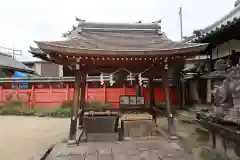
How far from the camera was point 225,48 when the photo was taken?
9633 mm

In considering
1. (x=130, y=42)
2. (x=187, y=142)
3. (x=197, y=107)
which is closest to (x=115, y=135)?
(x=187, y=142)

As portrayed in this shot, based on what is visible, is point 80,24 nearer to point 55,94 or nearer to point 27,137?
point 27,137

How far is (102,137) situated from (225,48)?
6404 mm

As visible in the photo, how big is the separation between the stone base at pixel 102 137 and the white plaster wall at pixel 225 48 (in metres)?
5.71

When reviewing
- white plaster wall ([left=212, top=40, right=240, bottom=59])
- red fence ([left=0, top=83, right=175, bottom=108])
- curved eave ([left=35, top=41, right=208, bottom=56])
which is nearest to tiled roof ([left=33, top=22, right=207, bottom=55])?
curved eave ([left=35, top=41, right=208, bottom=56])

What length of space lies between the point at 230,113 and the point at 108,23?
19.8ft

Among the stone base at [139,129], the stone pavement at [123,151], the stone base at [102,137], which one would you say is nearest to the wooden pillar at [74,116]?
the stone pavement at [123,151]

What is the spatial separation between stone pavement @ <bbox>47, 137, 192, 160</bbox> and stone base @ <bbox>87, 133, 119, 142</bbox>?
318mm

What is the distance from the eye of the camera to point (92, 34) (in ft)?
28.9

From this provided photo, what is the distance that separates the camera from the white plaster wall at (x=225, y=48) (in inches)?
343

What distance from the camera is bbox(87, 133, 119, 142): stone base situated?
745 centimetres

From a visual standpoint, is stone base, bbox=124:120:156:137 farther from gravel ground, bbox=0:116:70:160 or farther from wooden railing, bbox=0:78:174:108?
wooden railing, bbox=0:78:174:108

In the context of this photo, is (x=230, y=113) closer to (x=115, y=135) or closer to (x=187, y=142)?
(x=187, y=142)

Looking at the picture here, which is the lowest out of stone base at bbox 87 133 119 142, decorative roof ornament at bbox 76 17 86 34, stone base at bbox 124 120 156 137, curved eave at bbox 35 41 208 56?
stone base at bbox 87 133 119 142
